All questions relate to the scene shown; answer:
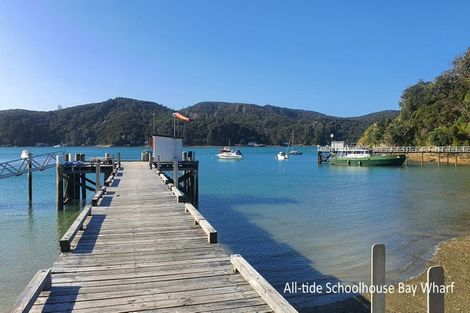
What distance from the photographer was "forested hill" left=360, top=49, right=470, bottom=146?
8469 centimetres

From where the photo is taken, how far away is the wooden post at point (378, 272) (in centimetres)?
420

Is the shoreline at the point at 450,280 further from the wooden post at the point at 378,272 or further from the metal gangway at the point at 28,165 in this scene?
the metal gangway at the point at 28,165

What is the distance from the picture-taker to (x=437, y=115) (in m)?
95.6

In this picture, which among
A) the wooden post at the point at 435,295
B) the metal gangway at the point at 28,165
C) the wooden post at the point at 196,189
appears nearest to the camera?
the wooden post at the point at 435,295

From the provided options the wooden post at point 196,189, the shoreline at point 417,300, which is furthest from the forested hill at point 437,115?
the shoreline at point 417,300

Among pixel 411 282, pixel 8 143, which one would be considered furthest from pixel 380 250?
pixel 8 143

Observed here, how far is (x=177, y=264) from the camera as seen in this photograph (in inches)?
280

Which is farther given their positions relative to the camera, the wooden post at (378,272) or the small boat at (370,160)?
the small boat at (370,160)

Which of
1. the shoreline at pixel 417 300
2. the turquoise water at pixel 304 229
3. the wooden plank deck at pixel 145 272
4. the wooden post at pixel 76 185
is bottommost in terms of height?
the turquoise water at pixel 304 229

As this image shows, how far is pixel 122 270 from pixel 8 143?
198663mm

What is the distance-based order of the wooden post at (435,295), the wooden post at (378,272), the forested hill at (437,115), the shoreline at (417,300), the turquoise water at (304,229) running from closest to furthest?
1. the wooden post at (435,295)
2. the wooden post at (378,272)
3. the shoreline at (417,300)
4. the turquoise water at (304,229)
5. the forested hill at (437,115)

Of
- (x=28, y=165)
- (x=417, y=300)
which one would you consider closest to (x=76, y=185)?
(x=28, y=165)

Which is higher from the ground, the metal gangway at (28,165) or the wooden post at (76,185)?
the metal gangway at (28,165)

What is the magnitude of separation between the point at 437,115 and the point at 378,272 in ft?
335
